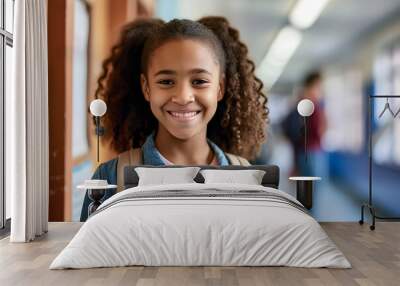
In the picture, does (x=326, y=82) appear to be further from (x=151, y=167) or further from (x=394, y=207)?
(x=151, y=167)

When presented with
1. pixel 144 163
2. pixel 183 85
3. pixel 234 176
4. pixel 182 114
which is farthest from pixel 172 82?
pixel 234 176

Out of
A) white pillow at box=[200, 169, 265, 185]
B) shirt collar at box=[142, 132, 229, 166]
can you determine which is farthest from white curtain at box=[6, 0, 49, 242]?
white pillow at box=[200, 169, 265, 185]

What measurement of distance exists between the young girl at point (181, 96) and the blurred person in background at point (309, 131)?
0.31 metres

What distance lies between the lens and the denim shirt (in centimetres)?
688

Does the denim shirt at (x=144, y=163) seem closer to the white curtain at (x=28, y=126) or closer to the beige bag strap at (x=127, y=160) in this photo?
the beige bag strap at (x=127, y=160)

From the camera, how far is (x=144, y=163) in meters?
6.90

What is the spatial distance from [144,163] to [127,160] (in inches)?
7.2

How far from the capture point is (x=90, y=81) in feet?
23.1

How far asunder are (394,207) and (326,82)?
1.53 meters

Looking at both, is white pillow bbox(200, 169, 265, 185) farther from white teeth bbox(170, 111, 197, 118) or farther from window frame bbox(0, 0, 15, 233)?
window frame bbox(0, 0, 15, 233)

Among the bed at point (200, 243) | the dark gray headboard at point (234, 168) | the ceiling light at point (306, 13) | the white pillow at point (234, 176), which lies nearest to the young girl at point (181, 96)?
the dark gray headboard at point (234, 168)

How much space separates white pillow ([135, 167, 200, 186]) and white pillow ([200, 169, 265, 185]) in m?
0.18

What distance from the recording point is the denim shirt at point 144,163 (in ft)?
22.6

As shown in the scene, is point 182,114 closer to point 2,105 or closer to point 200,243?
point 2,105
